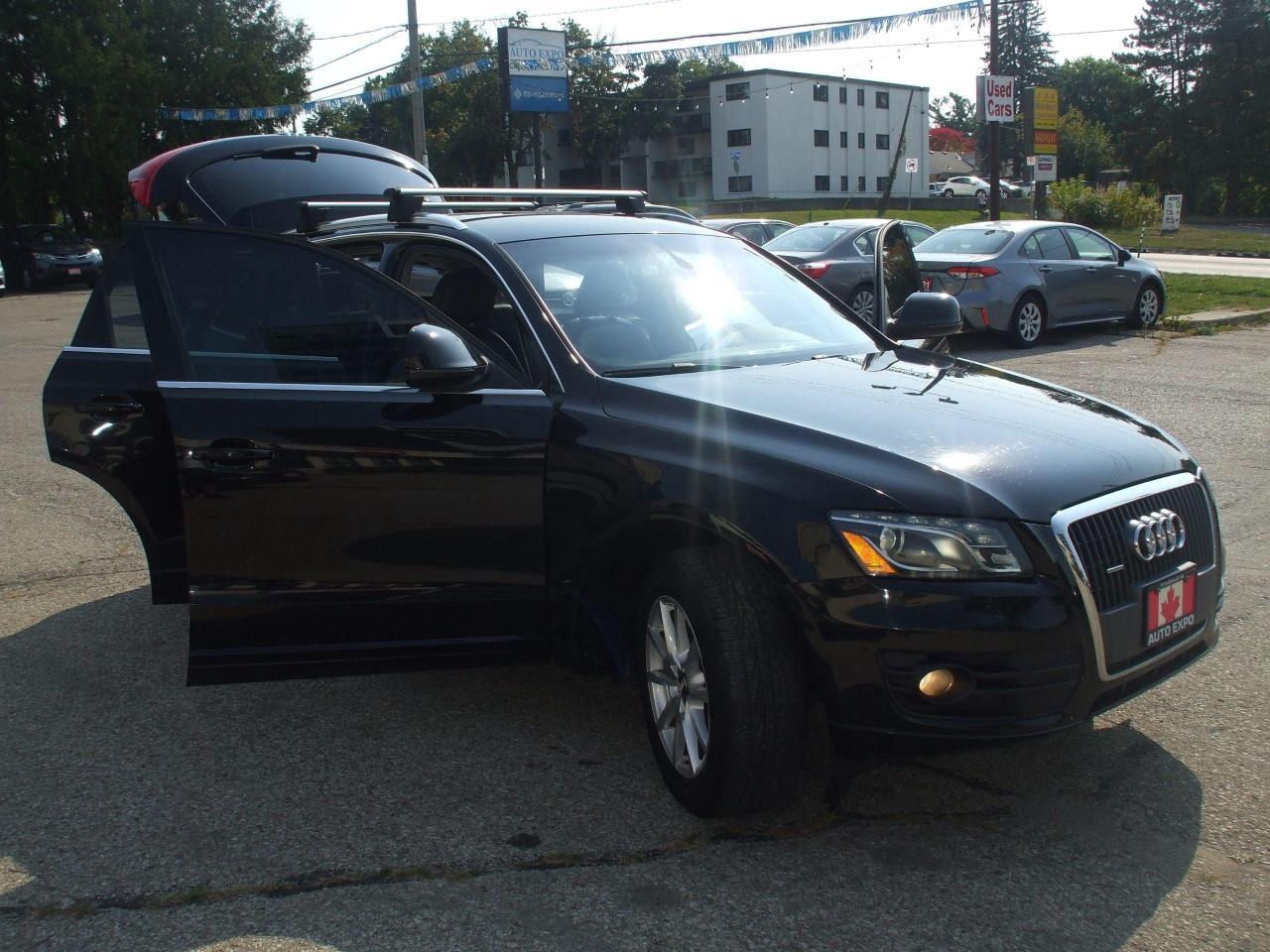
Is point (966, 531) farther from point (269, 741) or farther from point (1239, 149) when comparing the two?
point (1239, 149)

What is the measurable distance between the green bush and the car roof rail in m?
36.4

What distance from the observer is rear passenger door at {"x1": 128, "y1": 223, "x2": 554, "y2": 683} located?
383cm

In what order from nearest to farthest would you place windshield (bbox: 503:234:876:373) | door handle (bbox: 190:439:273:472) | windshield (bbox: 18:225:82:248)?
door handle (bbox: 190:439:273:472), windshield (bbox: 503:234:876:373), windshield (bbox: 18:225:82:248)

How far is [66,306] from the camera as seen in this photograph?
26812 mm

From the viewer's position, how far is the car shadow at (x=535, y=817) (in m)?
3.05

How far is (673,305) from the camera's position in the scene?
171 inches

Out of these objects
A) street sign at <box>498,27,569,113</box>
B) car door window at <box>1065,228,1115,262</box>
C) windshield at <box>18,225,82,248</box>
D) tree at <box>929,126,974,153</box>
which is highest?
tree at <box>929,126,974,153</box>

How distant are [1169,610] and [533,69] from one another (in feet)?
120

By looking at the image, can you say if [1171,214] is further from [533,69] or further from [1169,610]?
[1169,610]

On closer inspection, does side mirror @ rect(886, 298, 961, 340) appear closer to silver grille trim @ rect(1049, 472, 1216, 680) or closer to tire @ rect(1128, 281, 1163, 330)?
silver grille trim @ rect(1049, 472, 1216, 680)

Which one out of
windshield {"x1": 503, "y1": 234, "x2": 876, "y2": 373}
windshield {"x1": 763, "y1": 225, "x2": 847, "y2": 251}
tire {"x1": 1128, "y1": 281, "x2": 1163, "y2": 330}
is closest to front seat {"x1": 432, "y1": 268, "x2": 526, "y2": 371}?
windshield {"x1": 503, "y1": 234, "x2": 876, "y2": 373}

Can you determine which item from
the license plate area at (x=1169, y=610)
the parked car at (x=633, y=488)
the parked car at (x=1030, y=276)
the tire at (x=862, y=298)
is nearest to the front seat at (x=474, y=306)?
the parked car at (x=633, y=488)

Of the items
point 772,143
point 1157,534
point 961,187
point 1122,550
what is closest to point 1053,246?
point 1157,534

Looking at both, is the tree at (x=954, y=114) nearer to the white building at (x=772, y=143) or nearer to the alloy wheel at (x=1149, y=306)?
the white building at (x=772, y=143)
